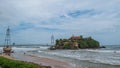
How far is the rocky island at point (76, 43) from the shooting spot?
127194 millimetres

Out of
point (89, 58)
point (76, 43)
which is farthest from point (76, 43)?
point (89, 58)

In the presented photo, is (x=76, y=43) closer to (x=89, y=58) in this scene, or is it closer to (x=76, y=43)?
(x=76, y=43)

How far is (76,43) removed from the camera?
423 ft

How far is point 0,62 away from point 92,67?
10.7m

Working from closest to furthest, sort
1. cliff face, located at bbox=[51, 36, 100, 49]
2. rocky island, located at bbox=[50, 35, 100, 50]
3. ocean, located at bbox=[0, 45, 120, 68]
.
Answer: ocean, located at bbox=[0, 45, 120, 68]
rocky island, located at bbox=[50, 35, 100, 50]
cliff face, located at bbox=[51, 36, 100, 49]

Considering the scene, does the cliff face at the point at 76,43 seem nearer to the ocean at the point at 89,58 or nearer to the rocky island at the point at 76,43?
the rocky island at the point at 76,43

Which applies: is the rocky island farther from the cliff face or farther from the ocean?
the ocean

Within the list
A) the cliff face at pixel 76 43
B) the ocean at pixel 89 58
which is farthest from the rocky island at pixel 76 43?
the ocean at pixel 89 58

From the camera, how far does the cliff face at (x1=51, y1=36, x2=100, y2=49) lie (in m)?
127

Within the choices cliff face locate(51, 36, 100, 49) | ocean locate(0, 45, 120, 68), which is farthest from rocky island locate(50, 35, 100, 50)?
ocean locate(0, 45, 120, 68)

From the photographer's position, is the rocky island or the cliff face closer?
the rocky island

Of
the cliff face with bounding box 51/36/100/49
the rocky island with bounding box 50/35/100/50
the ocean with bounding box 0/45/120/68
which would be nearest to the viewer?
the ocean with bounding box 0/45/120/68

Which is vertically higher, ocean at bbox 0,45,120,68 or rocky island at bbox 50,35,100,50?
rocky island at bbox 50,35,100,50

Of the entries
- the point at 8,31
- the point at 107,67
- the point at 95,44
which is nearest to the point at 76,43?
the point at 95,44
